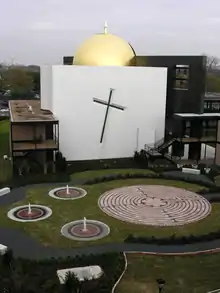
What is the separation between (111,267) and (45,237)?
12.0 ft

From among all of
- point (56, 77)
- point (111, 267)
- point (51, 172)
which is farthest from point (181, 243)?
point (56, 77)

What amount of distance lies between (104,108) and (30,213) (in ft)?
38.7

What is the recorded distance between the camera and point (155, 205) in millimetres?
19062

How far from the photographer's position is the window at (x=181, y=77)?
2814 centimetres

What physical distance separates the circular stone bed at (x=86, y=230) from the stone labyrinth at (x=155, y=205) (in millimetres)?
1322

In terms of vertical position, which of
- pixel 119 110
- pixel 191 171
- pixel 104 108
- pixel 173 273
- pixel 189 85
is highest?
pixel 189 85

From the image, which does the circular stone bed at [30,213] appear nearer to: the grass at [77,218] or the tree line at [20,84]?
the grass at [77,218]

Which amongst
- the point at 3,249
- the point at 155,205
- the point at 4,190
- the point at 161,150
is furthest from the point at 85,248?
the point at 161,150

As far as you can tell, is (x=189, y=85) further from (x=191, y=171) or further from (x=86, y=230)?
(x=86, y=230)

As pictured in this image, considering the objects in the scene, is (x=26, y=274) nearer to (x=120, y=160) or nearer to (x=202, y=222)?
(x=202, y=222)

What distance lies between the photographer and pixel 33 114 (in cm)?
2688

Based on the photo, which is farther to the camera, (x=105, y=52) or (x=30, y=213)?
(x=105, y=52)

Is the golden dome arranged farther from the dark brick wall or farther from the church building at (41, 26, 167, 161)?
the dark brick wall

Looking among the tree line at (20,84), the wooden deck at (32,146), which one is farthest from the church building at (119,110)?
the tree line at (20,84)
